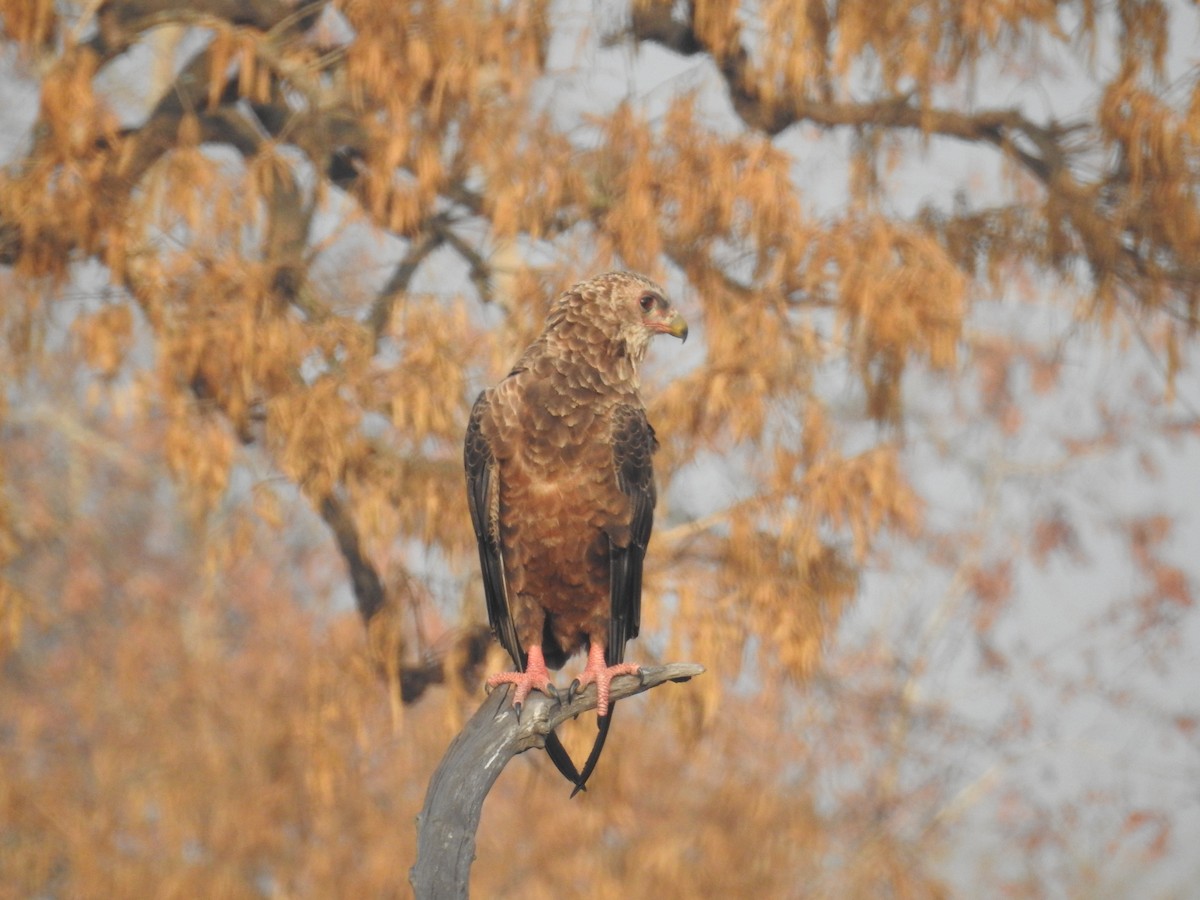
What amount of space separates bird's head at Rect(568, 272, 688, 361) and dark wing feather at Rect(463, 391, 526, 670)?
33 cm

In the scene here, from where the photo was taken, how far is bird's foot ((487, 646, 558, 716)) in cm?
289

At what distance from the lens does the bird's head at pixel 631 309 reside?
10.3 feet

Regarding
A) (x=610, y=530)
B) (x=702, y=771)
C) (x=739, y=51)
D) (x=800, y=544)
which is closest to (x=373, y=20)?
(x=739, y=51)

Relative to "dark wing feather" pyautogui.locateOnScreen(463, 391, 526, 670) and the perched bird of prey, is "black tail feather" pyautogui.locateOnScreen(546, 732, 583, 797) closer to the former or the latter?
the perched bird of prey

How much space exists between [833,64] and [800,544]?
1888 mm

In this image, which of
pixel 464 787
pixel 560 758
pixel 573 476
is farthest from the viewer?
pixel 573 476

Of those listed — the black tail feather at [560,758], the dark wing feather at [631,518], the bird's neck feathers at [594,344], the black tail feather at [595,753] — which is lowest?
the black tail feather at [560,758]

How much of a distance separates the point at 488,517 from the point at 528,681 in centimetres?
41

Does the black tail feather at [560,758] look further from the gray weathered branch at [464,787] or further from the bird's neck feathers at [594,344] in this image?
the bird's neck feathers at [594,344]

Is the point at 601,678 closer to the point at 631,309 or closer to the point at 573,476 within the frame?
the point at 573,476

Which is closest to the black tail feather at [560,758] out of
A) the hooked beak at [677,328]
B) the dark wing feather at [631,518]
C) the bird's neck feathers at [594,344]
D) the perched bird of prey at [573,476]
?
the perched bird of prey at [573,476]

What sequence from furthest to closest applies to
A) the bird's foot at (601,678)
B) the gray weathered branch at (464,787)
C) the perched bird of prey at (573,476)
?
the perched bird of prey at (573,476)
the bird's foot at (601,678)
the gray weathered branch at (464,787)

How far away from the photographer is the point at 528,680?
9.67 feet

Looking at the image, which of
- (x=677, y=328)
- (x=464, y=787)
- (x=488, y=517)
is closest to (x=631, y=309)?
(x=677, y=328)
